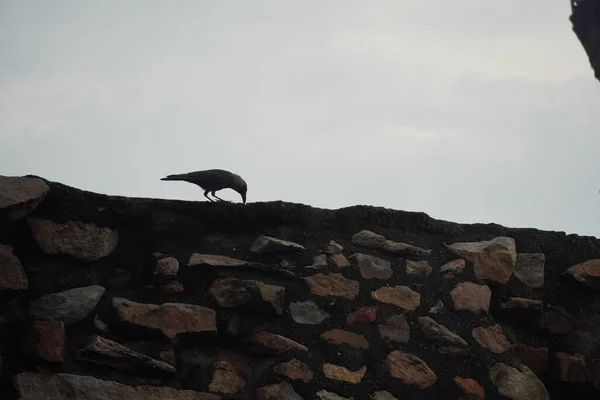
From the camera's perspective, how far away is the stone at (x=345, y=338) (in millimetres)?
2844

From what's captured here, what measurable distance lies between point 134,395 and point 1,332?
1.62ft

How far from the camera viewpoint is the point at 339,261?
10.2 ft

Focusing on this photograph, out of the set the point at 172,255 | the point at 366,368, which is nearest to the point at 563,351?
the point at 366,368

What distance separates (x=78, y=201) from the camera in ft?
8.96

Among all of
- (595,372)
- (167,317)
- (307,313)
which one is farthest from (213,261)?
(595,372)

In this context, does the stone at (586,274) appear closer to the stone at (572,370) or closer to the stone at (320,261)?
the stone at (572,370)

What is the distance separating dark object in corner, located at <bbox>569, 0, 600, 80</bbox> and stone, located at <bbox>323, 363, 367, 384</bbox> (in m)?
6.40

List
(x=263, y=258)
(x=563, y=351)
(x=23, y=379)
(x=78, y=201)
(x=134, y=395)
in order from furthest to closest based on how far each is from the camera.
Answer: (x=563, y=351)
(x=263, y=258)
(x=78, y=201)
(x=134, y=395)
(x=23, y=379)

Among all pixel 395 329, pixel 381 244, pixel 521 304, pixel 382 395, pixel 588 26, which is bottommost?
pixel 382 395

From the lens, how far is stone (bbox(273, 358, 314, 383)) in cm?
268

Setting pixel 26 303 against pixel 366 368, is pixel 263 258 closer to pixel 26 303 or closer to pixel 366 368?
pixel 366 368

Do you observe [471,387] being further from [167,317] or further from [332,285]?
[167,317]

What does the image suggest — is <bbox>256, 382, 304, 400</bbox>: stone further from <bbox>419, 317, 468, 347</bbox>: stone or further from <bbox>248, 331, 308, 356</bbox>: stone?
Result: <bbox>419, 317, 468, 347</bbox>: stone

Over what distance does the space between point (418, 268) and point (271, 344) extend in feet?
2.80
